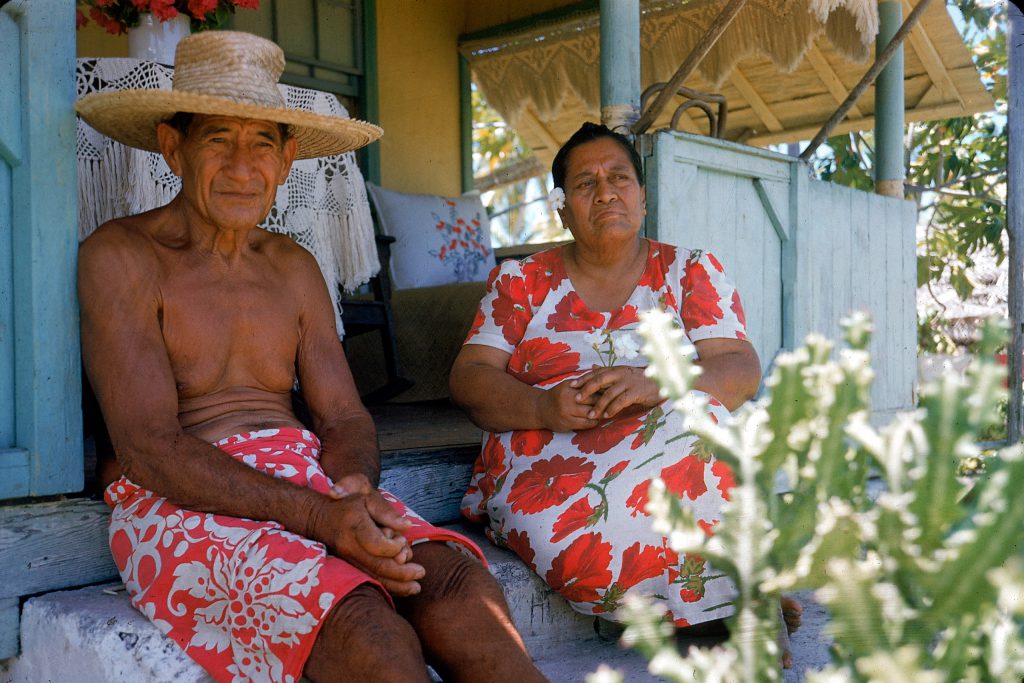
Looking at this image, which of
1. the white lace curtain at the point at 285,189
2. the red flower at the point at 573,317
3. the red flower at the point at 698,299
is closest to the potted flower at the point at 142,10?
the white lace curtain at the point at 285,189

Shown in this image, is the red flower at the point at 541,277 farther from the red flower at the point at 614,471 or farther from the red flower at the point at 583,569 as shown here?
the red flower at the point at 583,569

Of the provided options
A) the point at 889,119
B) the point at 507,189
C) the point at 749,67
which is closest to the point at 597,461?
the point at 889,119

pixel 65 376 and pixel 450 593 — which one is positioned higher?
pixel 65 376

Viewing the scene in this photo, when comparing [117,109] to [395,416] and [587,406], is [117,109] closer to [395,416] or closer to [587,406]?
[587,406]

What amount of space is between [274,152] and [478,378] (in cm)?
84

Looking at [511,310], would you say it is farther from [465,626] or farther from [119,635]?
[119,635]

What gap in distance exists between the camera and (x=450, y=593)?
6.59ft

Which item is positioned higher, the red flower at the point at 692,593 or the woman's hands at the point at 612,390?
the woman's hands at the point at 612,390

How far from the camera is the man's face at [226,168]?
7.78 feet

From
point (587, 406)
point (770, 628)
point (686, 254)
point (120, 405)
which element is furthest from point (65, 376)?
point (770, 628)

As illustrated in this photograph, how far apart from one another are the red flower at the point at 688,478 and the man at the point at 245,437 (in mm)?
597

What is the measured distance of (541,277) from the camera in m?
2.95

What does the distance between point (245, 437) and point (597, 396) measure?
0.90m

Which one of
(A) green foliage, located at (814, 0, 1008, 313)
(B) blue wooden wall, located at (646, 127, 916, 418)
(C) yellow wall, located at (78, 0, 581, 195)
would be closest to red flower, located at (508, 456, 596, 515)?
(B) blue wooden wall, located at (646, 127, 916, 418)
